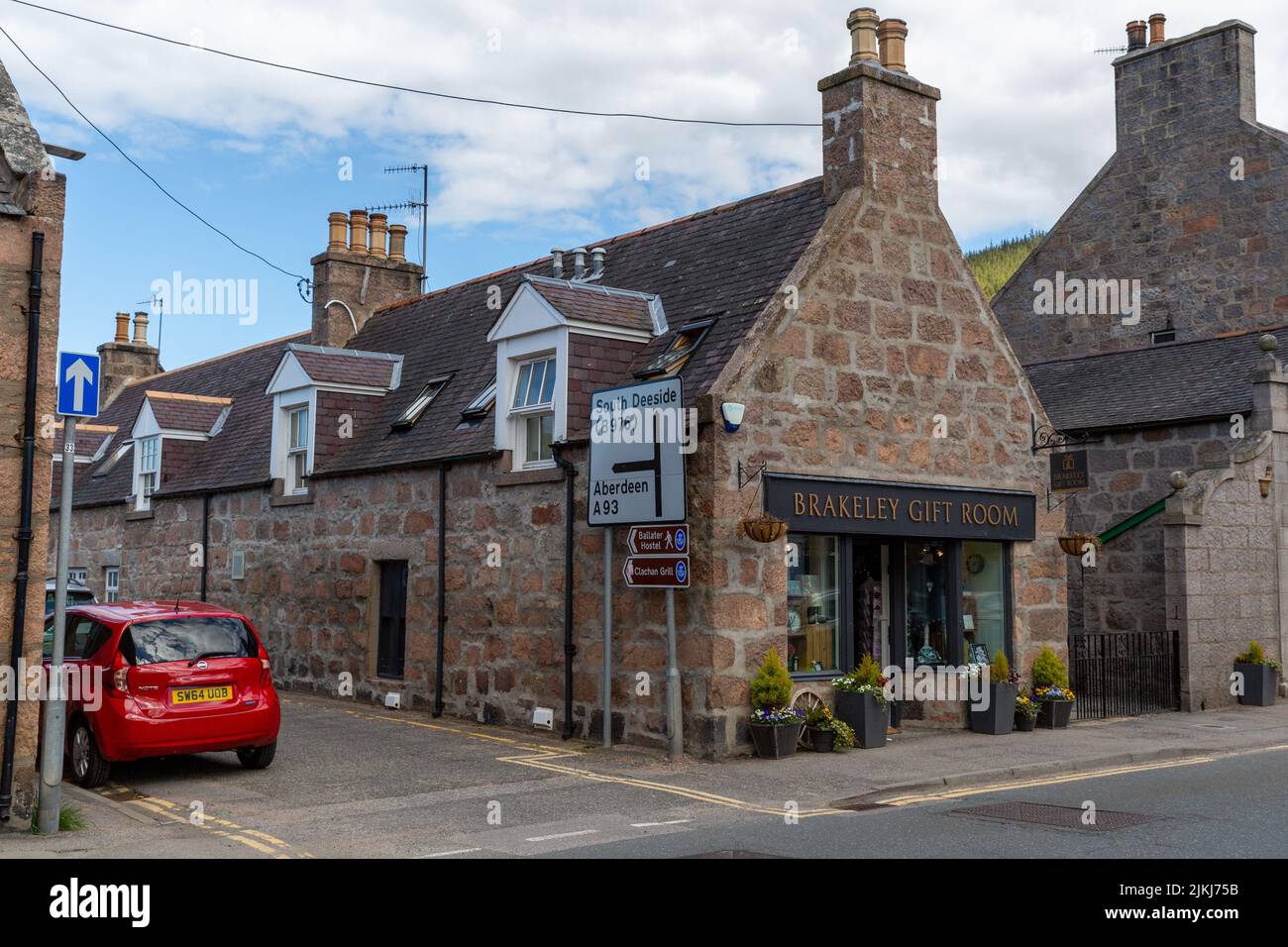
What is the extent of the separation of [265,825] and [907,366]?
9068mm

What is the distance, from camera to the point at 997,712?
15.0 m

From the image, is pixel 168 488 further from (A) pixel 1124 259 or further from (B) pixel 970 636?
(A) pixel 1124 259

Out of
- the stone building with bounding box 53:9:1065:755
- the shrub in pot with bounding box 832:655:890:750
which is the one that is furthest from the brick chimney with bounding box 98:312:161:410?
the shrub in pot with bounding box 832:655:890:750

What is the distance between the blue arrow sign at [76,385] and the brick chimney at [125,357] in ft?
93.5

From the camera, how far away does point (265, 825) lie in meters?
9.89

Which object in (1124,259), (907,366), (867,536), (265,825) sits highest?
(1124,259)

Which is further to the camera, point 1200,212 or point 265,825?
point 1200,212

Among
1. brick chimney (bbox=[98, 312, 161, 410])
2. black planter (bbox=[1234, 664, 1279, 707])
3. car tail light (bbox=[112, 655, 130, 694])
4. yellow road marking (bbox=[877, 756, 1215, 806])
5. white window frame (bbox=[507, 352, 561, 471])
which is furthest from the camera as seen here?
brick chimney (bbox=[98, 312, 161, 410])

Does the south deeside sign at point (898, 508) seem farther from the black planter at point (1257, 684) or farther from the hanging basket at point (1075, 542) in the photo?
the black planter at point (1257, 684)

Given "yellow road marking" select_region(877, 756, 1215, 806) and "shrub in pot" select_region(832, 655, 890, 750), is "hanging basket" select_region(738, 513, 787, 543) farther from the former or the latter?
"yellow road marking" select_region(877, 756, 1215, 806)

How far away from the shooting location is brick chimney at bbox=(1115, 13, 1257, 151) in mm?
24734

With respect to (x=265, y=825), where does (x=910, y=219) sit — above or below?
above
